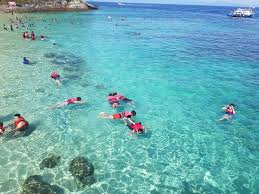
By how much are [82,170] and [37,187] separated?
2.79 meters

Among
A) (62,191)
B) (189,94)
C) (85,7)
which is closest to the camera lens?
(62,191)

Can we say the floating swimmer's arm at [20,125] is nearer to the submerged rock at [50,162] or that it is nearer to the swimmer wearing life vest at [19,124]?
the swimmer wearing life vest at [19,124]

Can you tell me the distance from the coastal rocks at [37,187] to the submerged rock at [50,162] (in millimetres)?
1331

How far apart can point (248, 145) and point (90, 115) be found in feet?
43.5

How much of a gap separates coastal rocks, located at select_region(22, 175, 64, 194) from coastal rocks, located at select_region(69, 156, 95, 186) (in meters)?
1.35

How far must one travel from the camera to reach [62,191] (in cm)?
1544

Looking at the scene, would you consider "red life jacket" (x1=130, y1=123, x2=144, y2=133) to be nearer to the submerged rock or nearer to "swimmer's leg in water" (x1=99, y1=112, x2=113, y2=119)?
"swimmer's leg in water" (x1=99, y1=112, x2=113, y2=119)

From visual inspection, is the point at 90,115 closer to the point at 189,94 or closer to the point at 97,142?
the point at 97,142

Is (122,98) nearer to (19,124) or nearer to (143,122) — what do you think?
(143,122)

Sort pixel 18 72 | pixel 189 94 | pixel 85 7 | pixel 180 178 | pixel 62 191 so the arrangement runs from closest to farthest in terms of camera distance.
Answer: pixel 62 191 → pixel 180 178 → pixel 189 94 → pixel 18 72 → pixel 85 7

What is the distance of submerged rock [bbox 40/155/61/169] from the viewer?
17.3 metres

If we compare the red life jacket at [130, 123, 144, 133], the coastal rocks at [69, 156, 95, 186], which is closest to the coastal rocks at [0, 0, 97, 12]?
the red life jacket at [130, 123, 144, 133]

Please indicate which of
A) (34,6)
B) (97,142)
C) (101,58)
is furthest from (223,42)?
(34,6)

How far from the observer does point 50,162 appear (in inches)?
690
